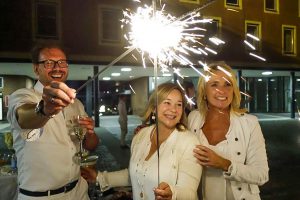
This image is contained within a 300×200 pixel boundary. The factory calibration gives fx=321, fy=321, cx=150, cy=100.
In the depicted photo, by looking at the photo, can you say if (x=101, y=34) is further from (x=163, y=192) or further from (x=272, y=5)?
(x=163, y=192)

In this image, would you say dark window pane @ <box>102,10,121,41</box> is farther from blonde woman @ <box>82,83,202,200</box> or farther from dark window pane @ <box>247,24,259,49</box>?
blonde woman @ <box>82,83,202,200</box>

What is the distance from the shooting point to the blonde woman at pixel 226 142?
257cm

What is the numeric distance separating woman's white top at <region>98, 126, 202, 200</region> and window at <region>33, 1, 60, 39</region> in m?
15.1

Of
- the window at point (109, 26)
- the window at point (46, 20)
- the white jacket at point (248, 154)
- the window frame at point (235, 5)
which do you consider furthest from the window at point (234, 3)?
the white jacket at point (248, 154)

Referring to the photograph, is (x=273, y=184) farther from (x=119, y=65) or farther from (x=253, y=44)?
(x=253, y=44)

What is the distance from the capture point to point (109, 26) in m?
18.0

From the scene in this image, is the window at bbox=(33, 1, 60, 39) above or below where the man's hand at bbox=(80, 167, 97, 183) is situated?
above

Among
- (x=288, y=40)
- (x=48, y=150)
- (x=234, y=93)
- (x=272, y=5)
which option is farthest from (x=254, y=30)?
(x=48, y=150)

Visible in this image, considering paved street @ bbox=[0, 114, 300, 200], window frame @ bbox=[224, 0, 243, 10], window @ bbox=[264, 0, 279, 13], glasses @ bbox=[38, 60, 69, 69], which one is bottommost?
paved street @ bbox=[0, 114, 300, 200]

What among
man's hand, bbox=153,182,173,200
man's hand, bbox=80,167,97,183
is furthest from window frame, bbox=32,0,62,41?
man's hand, bbox=153,182,173,200

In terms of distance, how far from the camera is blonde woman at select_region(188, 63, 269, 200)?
257 cm

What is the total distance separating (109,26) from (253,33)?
1099cm

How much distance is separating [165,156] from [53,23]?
1569 centimetres

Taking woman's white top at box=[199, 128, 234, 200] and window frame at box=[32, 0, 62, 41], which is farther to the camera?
window frame at box=[32, 0, 62, 41]
